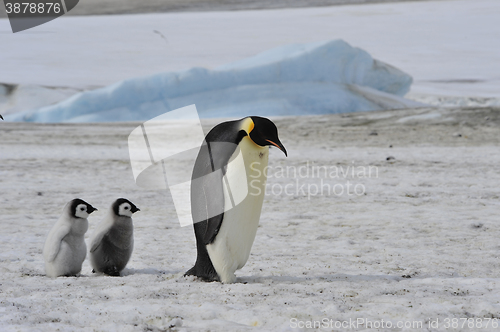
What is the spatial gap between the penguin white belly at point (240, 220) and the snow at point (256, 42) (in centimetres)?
1420

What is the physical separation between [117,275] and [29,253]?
62cm

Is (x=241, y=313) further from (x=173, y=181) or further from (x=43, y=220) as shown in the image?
(x=173, y=181)

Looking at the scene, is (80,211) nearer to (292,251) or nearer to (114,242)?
(114,242)

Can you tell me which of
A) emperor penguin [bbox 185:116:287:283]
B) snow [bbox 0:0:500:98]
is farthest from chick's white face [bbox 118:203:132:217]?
snow [bbox 0:0:500:98]

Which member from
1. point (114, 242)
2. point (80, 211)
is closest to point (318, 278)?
point (114, 242)

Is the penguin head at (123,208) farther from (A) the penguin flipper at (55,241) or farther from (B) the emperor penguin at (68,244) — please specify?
(A) the penguin flipper at (55,241)

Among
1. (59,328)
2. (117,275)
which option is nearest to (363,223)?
(117,275)

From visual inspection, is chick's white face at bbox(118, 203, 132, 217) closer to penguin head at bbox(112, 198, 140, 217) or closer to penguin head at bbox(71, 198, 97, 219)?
penguin head at bbox(112, 198, 140, 217)

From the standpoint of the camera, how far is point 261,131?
2.24m

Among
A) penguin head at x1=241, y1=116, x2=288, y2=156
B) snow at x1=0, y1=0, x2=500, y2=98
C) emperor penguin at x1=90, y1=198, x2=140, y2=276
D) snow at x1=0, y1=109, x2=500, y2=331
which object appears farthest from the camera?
snow at x1=0, y1=0, x2=500, y2=98

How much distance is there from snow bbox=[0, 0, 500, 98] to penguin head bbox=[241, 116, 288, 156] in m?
14.3

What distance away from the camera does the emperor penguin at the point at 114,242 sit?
269 centimetres

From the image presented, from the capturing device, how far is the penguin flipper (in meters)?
2.58

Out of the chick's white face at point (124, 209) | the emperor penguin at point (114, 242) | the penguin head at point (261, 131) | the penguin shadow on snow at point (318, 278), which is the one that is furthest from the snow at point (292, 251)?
the penguin head at point (261, 131)
